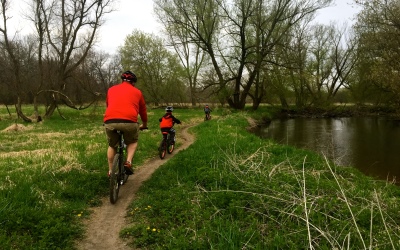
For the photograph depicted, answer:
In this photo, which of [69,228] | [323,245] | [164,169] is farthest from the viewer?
[164,169]

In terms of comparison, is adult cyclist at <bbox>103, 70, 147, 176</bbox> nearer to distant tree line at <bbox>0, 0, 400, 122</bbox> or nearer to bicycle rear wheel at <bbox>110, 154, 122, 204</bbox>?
bicycle rear wheel at <bbox>110, 154, 122, 204</bbox>

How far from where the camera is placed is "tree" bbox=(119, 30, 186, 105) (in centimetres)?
3956

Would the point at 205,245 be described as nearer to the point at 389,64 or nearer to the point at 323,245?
the point at 323,245

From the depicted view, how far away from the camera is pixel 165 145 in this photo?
8.83 m

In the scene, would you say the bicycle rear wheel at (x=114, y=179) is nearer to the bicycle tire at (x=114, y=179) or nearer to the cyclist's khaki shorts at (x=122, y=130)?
the bicycle tire at (x=114, y=179)

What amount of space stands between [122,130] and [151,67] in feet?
119

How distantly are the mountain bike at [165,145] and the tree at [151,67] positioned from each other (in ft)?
101

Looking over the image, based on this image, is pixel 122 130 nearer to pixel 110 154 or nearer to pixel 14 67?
pixel 110 154

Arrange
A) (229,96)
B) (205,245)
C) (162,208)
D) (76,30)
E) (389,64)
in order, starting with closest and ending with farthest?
(205,245)
(162,208)
(389,64)
(76,30)
(229,96)

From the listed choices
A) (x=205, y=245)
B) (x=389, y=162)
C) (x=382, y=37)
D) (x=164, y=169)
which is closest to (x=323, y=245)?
(x=205, y=245)

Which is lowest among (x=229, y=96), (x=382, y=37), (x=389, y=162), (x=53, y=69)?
(x=389, y=162)

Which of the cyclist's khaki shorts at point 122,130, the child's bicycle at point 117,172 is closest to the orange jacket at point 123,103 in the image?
the cyclist's khaki shorts at point 122,130

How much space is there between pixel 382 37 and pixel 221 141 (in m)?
16.9

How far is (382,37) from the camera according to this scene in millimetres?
19578
